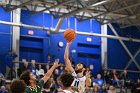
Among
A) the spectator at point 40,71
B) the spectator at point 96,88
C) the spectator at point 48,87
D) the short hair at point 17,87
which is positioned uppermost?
the short hair at point 17,87

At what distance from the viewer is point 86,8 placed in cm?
1786

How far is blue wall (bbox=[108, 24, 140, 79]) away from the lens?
2381 cm

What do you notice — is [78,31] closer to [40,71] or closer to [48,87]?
[40,71]

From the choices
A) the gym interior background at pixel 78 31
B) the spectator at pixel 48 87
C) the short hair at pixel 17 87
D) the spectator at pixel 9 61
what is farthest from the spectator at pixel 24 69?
the short hair at pixel 17 87

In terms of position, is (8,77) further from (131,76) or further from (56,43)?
(131,76)

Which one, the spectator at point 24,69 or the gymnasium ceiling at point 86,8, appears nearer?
the spectator at point 24,69

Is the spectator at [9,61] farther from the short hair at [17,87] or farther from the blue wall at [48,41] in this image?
the short hair at [17,87]

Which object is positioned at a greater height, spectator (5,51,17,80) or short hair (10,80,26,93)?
short hair (10,80,26,93)

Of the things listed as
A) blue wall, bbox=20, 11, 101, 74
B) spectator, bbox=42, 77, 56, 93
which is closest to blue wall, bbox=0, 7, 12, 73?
blue wall, bbox=20, 11, 101, 74

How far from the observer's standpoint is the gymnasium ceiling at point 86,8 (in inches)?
717

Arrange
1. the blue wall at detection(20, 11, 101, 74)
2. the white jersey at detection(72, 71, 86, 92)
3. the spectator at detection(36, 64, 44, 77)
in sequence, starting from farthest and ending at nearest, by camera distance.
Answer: the blue wall at detection(20, 11, 101, 74), the spectator at detection(36, 64, 44, 77), the white jersey at detection(72, 71, 86, 92)

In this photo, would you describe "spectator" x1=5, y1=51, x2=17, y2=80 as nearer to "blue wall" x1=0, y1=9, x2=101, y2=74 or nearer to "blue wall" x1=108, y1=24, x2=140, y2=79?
"blue wall" x1=0, y1=9, x2=101, y2=74

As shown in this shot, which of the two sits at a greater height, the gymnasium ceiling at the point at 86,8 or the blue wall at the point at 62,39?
the gymnasium ceiling at the point at 86,8

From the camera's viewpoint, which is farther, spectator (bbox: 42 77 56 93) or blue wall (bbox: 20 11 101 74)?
blue wall (bbox: 20 11 101 74)
